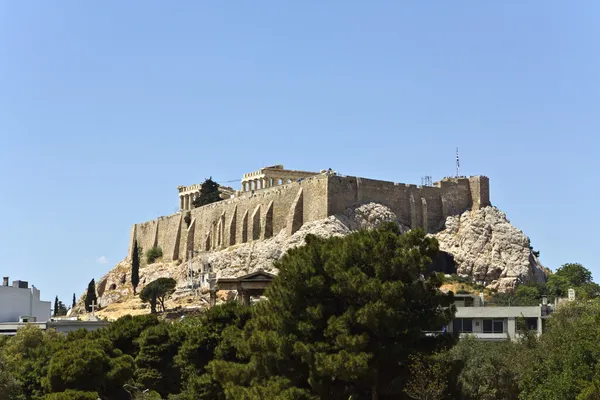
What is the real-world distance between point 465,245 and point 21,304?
3603cm

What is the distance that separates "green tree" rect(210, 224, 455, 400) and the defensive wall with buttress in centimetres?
4828

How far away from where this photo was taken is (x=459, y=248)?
85.1m

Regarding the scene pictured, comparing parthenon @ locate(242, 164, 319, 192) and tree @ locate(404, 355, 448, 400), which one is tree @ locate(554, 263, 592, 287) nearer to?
parthenon @ locate(242, 164, 319, 192)

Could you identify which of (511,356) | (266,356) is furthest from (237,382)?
(511,356)

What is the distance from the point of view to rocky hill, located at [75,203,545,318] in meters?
82.2

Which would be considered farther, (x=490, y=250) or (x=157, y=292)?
(x=157, y=292)

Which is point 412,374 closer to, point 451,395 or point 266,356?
point 451,395

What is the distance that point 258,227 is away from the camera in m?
91.7

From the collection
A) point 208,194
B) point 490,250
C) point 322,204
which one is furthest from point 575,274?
point 208,194

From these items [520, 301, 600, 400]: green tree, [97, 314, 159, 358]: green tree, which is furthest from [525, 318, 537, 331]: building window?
[97, 314, 159, 358]: green tree

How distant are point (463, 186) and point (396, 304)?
59.8 meters

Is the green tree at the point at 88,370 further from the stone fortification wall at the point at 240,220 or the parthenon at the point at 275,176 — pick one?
the parthenon at the point at 275,176

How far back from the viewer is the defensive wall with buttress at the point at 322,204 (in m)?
83.6

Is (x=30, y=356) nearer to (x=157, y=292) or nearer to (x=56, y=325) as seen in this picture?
(x=56, y=325)
